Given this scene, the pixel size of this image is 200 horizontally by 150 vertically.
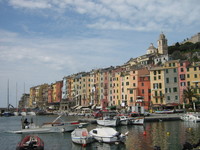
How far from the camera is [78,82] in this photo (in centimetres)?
12350

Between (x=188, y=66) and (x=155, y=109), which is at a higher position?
(x=188, y=66)

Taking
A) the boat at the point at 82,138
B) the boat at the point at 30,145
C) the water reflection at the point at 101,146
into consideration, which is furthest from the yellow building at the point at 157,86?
the boat at the point at 30,145

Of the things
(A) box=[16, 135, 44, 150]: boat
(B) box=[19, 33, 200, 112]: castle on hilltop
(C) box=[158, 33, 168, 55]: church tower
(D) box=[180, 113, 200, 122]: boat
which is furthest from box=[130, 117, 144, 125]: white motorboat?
(C) box=[158, 33, 168, 55]: church tower

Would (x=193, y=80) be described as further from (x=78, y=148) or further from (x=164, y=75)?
(x=78, y=148)

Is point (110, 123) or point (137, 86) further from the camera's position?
point (137, 86)

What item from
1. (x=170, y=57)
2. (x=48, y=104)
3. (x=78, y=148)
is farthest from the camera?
(x=48, y=104)

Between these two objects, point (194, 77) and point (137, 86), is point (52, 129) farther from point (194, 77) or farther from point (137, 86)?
point (194, 77)

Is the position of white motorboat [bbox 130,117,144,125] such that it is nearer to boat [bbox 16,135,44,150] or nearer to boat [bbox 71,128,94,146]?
boat [bbox 71,128,94,146]

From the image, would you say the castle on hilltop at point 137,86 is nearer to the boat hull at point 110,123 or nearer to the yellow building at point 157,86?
the yellow building at point 157,86

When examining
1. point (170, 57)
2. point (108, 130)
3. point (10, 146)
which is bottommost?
point (10, 146)

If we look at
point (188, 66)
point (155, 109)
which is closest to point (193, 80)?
point (188, 66)

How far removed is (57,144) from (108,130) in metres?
7.81

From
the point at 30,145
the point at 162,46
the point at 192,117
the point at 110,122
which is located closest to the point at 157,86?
the point at 192,117

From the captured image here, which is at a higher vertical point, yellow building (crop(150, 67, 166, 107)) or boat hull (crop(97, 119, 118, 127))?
yellow building (crop(150, 67, 166, 107))
